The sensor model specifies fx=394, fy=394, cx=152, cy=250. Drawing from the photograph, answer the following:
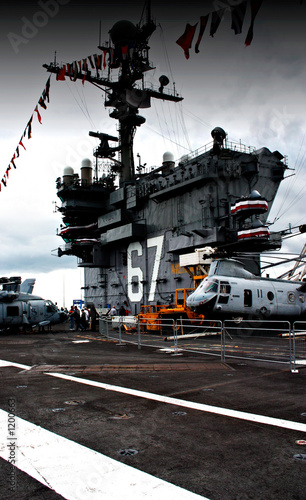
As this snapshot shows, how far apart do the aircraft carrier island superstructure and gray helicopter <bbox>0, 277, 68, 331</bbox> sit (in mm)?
7969

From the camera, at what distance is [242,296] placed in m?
19.5

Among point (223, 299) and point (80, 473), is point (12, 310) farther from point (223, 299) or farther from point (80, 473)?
point (80, 473)

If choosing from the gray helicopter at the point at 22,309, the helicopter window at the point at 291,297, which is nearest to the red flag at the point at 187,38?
the helicopter window at the point at 291,297

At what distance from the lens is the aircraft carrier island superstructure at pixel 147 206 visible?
25.8m

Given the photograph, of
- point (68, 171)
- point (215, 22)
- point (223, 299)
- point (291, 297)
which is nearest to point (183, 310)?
point (223, 299)

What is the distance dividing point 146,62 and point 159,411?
3566 centimetres

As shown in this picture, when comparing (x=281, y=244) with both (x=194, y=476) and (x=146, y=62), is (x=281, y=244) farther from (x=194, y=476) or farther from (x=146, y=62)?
(x=194, y=476)

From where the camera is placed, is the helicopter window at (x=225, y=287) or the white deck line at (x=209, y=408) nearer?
Answer: the white deck line at (x=209, y=408)

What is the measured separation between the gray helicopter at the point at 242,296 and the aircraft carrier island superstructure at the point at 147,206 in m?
1.64

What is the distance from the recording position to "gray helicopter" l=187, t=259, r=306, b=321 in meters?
18.8

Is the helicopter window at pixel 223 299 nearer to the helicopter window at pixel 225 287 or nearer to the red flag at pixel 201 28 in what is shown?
the helicopter window at pixel 225 287

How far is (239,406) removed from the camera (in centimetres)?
636

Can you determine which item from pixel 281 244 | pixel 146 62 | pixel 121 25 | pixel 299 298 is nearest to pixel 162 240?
pixel 281 244

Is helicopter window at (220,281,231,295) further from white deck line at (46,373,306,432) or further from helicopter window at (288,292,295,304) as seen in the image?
white deck line at (46,373,306,432)
